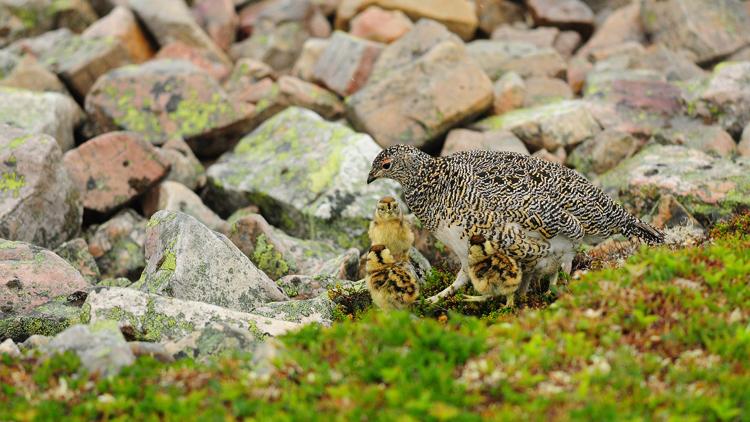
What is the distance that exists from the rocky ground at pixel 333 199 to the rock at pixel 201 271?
3cm

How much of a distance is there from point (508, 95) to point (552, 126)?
1563mm

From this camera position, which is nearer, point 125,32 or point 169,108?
point 169,108

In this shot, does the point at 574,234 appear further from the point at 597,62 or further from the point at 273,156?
the point at 597,62

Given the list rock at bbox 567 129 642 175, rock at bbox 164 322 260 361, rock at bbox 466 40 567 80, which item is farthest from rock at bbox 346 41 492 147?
rock at bbox 164 322 260 361

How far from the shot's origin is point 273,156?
1419 centimetres

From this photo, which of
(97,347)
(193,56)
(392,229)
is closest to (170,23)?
(193,56)

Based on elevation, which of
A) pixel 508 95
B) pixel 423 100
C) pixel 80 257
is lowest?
pixel 80 257

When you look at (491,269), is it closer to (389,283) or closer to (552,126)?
(389,283)

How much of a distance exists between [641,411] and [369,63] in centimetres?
1250

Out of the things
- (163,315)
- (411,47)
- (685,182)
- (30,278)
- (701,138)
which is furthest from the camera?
(411,47)

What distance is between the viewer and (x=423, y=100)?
14.8 metres

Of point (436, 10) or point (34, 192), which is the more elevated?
point (34, 192)

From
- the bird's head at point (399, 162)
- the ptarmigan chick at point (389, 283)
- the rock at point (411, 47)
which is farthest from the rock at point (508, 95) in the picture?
the ptarmigan chick at point (389, 283)

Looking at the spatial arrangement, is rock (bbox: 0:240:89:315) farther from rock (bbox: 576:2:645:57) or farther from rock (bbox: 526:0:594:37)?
rock (bbox: 526:0:594:37)
